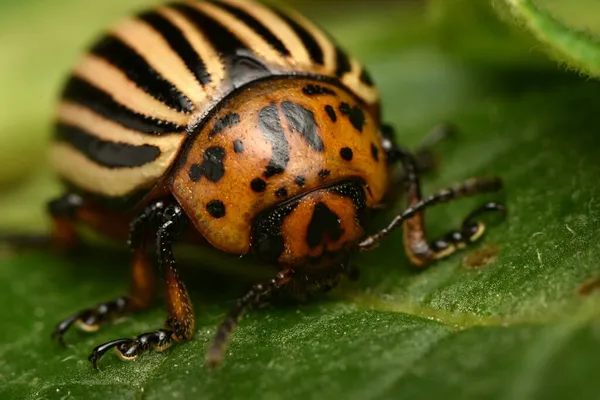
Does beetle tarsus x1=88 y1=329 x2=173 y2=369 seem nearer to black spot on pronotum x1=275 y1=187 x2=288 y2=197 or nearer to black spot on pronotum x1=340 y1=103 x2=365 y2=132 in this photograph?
black spot on pronotum x1=275 y1=187 x2=288 y2=197

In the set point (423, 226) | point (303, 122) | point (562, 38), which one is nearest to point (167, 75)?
point (303, 122)

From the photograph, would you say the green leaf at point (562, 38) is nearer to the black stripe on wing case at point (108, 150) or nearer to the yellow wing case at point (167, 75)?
the yellow wing case at point (167, 75)

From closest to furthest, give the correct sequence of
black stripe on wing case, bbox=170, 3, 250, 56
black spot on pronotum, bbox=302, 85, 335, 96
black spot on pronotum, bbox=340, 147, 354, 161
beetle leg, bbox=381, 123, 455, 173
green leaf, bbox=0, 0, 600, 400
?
green leaf, bbox=0, 0, 600, 400, black spot on pronotum, bbox=340, 147, 354, 161, black spot on pronotum, bbox=302, 85, 335, 96, black stripe on wing case, bbox=170, 3, 250, 56, beetle leg, bbox=381, 123, 455, 173

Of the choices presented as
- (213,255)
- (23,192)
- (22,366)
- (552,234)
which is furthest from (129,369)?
(23,192)

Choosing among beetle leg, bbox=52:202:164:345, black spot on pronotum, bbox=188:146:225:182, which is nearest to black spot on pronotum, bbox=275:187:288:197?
black spot on pronotum, bbox=188:146:225:182

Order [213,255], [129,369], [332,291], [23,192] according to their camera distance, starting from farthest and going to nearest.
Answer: [23,192]
[213,255]
[332,291]
[129,369]

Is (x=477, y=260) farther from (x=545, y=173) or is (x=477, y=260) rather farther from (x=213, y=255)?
(x=213, y=255)
